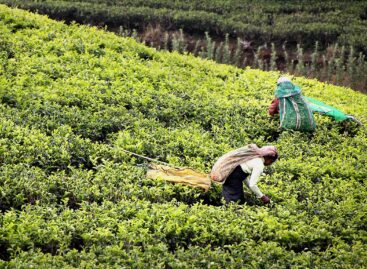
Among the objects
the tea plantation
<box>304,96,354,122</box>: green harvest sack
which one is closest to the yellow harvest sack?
the tea plantation

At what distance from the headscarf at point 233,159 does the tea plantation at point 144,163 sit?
37cm

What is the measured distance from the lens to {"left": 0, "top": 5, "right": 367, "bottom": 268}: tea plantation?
577cm

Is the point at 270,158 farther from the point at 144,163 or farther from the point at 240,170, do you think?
the point at 144,163

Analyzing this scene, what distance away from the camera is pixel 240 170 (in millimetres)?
7016

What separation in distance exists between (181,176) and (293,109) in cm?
300

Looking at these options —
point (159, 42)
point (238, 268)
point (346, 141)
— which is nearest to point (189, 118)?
point (346, 141)

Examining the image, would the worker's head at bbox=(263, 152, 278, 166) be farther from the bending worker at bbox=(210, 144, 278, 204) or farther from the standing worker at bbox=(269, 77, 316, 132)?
the standing worker at bbox=(269, 77, 316, 132)

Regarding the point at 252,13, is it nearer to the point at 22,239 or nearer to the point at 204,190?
the point at 204,190

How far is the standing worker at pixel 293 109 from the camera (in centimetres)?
950

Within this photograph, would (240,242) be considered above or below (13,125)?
below

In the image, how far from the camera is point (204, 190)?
7.17 meters

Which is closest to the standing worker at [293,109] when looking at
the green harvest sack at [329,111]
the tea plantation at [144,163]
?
the tea plantation at [144,163]

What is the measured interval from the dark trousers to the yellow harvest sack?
0.83 ft

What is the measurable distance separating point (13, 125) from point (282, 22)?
14.9 m
